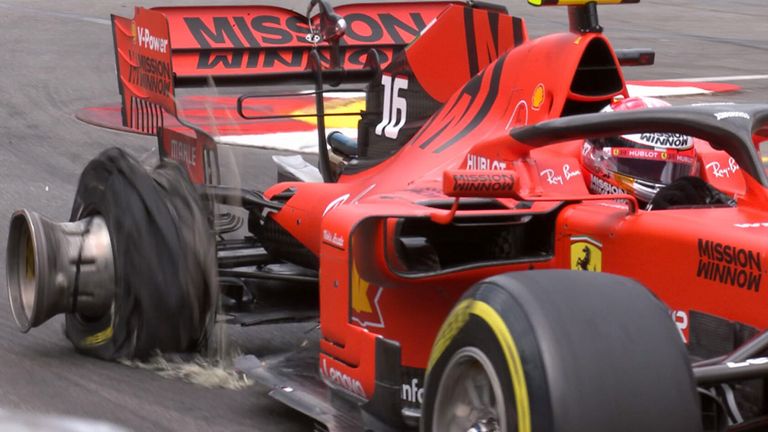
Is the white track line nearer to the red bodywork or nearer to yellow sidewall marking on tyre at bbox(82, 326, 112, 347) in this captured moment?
the red bodywork

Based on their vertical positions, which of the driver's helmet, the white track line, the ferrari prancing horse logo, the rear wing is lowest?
the ferrari prancing horse logo

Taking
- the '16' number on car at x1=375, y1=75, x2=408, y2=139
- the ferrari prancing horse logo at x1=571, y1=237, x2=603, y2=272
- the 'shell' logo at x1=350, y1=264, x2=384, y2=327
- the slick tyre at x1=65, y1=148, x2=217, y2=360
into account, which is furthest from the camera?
the '16' number on car at x1=375, y1=75, x2=408, y2=139

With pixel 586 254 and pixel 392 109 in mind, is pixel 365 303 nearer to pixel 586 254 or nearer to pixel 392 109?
pixel 586 254

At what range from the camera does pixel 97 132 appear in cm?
1088

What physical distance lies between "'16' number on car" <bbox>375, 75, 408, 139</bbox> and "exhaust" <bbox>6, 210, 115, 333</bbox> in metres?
1.23

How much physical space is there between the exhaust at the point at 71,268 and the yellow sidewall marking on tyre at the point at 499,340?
2.12 meters

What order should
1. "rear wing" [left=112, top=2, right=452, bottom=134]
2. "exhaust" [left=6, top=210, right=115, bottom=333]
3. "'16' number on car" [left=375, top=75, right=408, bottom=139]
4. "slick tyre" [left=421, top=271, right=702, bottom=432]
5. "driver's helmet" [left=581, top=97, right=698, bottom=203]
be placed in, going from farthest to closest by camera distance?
"rear wing" [left=112, top=2, right=452, bottom=134] < "'16' number on car" [left=375, top=75, right=408, bottom=139] < "exhaust" [left=6, top=210, right=115, bottom=333] < "driver's helmet" [left=581, top=97, right=698, bottom=203] < "slick tyre" [left=421, top=271, right=702, bottom=432]

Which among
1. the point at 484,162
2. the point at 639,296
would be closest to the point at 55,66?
the point at 484,162

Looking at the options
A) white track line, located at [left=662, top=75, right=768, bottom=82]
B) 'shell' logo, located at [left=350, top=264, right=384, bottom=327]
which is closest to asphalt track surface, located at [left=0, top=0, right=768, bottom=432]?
white track line, located at [left=662, top=75, right=768, bottom=82]

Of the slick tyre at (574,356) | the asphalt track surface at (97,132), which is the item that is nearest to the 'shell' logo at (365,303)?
the asphalt track surface at (97,132)

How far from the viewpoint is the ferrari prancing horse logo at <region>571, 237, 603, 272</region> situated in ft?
11.9

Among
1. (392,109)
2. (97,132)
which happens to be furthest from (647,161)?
(97,132)

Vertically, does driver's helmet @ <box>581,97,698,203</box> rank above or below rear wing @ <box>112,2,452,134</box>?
below

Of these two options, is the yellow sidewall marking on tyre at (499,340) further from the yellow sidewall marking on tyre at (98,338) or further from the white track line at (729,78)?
the white track line at (729,78)
